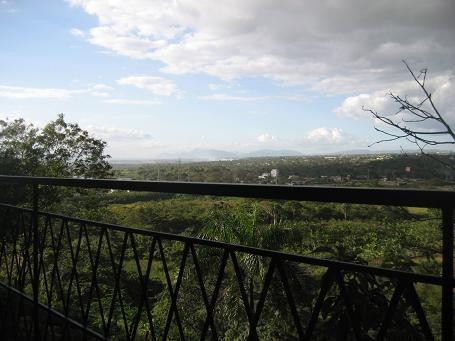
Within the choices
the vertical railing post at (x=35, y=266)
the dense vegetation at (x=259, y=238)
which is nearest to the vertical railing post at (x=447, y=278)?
the dense vegetation at (x=259, y=238)

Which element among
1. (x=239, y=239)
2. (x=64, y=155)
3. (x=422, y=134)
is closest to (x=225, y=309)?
(x=239, y=239)

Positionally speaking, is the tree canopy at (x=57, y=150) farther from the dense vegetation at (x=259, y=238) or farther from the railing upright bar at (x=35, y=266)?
the railing upright bar at (x=35, y=266)

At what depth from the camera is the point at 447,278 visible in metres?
1.00

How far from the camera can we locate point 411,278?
1.11 meters

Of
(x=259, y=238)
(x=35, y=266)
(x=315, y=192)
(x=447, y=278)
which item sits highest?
(x=315, y=192)

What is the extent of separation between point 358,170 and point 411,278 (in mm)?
19674

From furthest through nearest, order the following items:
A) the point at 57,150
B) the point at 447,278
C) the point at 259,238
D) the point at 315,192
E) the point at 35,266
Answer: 1. the point at 57,150
2. the point at 259,238
3. the point at 35,266
4. the point at 315,192
5. the point at 447,278

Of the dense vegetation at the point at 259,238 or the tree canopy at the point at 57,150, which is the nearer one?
the dense vegetation at the point at 259,238

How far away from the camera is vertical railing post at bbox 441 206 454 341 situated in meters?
0.98

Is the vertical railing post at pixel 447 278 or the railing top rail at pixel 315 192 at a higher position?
the railing top rail at pixel 315 192

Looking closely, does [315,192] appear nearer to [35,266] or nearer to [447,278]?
[447,278]

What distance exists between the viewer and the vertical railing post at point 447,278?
0.98 metres

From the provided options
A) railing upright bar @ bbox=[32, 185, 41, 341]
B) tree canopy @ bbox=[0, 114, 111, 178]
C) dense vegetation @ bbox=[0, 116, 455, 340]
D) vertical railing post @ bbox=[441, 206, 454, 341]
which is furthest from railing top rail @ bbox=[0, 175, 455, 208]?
tree canopy @ bbox=[0, 114, 111, 178]

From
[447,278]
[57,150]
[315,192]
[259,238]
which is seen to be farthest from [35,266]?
[57,150]
